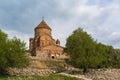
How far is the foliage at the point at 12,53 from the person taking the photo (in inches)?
2037

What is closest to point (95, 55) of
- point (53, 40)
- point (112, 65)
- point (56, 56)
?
point (112, 65)

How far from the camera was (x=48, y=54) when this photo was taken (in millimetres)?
86875

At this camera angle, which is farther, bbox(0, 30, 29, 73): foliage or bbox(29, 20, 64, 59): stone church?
bbox(29, 20, 64, 59): stone church

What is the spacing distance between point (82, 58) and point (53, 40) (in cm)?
3712

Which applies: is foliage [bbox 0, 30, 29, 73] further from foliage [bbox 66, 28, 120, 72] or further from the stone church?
the stone church

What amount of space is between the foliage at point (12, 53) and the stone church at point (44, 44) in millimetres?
30246

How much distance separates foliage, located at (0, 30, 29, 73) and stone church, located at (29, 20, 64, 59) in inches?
1191

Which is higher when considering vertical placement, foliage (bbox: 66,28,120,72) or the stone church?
the stone church

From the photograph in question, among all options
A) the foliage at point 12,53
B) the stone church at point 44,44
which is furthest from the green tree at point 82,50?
the stone church at point 44,44

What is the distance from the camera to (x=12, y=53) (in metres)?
52.2

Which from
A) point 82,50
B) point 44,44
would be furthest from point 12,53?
point 44,44

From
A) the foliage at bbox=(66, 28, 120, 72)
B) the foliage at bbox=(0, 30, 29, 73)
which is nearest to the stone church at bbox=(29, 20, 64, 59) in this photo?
the foliage at bbox=(66, 28, 120, 72)

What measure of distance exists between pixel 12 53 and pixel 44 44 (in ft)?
123

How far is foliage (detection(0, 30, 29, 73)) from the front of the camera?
170 ft
